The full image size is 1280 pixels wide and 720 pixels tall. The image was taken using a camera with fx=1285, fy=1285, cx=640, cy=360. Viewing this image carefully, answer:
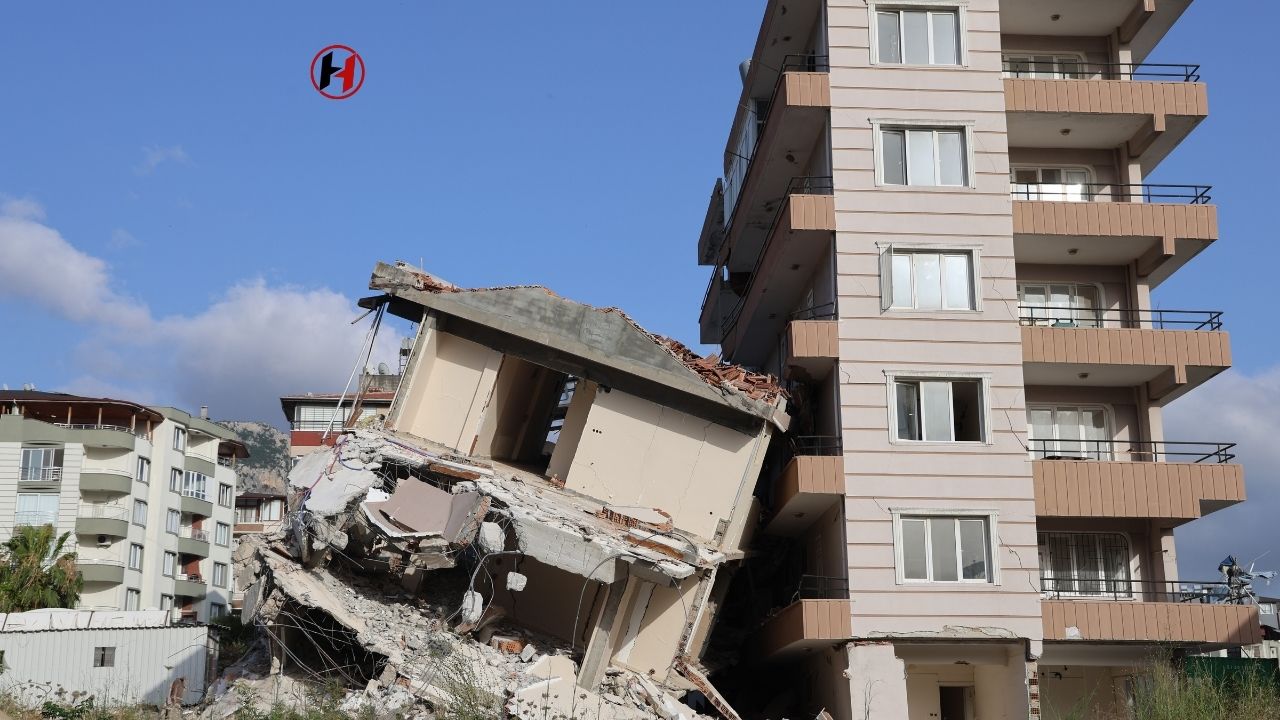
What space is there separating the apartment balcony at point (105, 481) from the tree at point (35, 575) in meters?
12.4

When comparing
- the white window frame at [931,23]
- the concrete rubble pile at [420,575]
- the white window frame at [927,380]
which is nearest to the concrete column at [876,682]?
the concrete rubble pile at [420,575]

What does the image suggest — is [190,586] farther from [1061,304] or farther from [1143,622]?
[1143,622]

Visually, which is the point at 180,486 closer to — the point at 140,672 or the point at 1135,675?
the point at 140,672

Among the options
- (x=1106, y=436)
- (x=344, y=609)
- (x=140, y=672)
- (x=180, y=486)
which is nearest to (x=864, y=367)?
(x=1106, y=436)

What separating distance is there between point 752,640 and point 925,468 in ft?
→ 25.7

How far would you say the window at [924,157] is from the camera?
30.5 m

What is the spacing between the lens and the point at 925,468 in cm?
2886

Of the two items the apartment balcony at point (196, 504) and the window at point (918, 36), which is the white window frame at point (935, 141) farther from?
the apartment balcony at point (196, 504)


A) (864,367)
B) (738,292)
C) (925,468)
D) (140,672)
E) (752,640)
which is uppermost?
(738,292)

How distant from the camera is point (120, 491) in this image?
70875 millimetres

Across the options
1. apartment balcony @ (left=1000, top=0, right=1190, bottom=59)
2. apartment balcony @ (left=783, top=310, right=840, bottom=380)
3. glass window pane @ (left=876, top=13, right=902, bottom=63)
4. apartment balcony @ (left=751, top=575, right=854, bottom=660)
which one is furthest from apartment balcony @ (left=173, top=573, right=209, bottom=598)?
apartment balcony @ (left=1000, top=0, right=1190, bottom=59)

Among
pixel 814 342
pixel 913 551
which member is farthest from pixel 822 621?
pixel 814 342

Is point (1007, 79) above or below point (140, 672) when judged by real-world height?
above

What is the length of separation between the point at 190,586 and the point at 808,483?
198 feet
